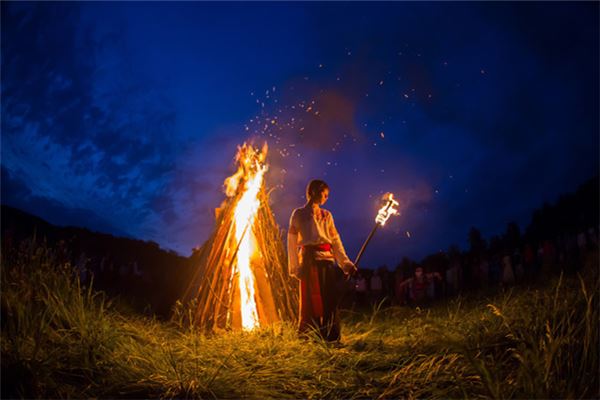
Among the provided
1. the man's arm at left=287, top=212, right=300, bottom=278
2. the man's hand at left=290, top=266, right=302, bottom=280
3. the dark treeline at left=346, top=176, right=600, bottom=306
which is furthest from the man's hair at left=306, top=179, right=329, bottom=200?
the dark treeline at left=346, top=176, right=600, bottom=306

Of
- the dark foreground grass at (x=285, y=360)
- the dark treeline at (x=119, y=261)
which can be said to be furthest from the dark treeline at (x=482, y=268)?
the dark foreground grass at (x=285, y=360)

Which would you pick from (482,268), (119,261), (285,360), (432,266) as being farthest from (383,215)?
(119,261)

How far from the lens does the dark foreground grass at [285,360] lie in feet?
8.86

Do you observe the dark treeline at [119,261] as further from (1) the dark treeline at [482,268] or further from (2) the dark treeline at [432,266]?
(1) the dark treeline at [482,268]

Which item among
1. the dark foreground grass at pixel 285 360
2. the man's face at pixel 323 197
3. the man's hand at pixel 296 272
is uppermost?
the man's face at pixel 323 197

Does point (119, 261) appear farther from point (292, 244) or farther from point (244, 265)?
point (292, 244)

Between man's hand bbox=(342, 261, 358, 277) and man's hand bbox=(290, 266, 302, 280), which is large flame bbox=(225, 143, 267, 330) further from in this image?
man's hand bbox=(342, 261, 358, 277)

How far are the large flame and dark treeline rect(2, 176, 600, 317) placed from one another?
2.74 feet

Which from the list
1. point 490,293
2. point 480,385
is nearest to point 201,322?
point 480,385

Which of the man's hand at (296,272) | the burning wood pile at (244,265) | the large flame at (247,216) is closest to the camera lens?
the man's hand at (296,272)

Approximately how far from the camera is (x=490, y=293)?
8.34m

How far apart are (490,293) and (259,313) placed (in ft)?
15.4

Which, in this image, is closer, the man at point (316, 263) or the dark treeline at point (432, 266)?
the man at point (316, 263)

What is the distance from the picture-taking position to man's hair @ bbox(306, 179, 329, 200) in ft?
17.8
